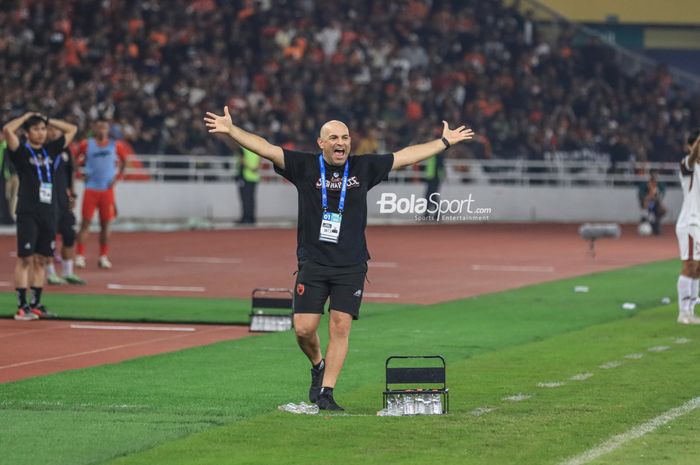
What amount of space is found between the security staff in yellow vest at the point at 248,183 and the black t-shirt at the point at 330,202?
1109 inches

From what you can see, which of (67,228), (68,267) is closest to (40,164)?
(67,228)

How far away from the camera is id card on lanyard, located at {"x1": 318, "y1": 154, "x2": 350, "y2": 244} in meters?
11.4

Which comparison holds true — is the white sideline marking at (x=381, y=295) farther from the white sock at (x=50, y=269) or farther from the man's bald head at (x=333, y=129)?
the man's bald head at (x=333, y=129)

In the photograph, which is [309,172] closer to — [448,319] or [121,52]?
[448,319]

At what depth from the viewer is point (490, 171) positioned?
152 ft

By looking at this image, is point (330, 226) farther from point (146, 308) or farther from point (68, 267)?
point (68, 267)

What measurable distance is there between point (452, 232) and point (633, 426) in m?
28.2

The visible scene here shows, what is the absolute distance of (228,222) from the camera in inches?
1614

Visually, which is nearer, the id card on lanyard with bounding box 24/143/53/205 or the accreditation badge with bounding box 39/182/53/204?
the id card on lanyard with bounding box 24/143/53/205

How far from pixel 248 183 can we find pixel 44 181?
70.9 ft

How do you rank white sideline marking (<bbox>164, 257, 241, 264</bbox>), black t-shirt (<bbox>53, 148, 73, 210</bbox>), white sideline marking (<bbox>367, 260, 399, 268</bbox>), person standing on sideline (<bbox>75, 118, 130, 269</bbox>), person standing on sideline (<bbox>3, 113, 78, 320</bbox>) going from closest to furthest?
person standing on sideline (<bbox>3, 113, 78, 320</bbox>)
black t-shirt (<bbox>53, 148, 73, 210</bbox>)
person standing on sideline (<bbox>75, 118, 130, 269</bbox>)
white sideline marking (<bbox>367, 260, 399, 268</bbox>)
white sideline marking (<bbox>164, 257, 241, 264</bbox>)

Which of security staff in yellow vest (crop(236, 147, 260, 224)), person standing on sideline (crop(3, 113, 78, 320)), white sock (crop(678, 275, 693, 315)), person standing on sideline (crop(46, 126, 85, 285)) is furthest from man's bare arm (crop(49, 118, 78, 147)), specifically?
security staff in yellow vest (crop(236, 147, 260, 224))

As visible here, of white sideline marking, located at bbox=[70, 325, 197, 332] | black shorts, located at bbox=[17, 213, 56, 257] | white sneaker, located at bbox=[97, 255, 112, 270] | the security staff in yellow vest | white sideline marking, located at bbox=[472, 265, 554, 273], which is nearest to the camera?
white sideline marking, located at bbox=[70, 325, 197, 332]

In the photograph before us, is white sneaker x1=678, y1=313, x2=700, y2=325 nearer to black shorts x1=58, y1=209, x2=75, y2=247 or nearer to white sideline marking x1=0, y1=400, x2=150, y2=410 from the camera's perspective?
white sideline marking x1=0, y1=400, x2=150, y2=410
